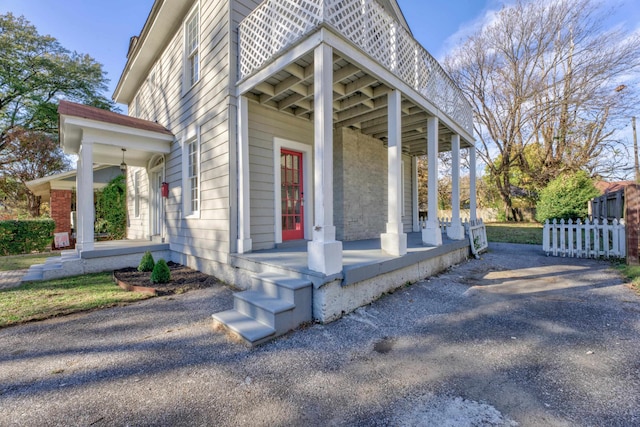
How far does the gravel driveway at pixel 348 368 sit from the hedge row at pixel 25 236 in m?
8.42

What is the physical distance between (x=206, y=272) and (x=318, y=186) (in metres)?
3.37

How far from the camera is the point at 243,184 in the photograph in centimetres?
458

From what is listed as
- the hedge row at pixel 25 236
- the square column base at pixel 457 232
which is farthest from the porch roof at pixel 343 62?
the hedge row at pixel 25 236

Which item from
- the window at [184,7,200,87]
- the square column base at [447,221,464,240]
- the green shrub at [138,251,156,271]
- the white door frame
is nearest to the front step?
the green shrub at [138,251,156,271]

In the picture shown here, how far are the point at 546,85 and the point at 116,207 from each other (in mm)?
21341

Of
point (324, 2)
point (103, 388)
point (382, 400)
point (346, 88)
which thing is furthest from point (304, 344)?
point (346, 88)

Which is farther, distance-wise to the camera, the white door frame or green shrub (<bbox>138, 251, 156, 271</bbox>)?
the white door frame

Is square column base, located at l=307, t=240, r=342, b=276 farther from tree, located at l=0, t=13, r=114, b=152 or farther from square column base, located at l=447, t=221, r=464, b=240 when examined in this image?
tree, located at l=0, t=13, r=114, b=152

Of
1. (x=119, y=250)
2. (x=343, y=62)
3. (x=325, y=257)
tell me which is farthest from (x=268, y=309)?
(x=119, y=250)

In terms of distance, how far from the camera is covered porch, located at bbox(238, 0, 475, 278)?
3.25m

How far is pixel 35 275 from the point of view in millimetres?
5301

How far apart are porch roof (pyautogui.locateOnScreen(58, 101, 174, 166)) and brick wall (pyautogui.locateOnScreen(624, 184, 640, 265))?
1005cm

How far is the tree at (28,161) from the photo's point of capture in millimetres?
13852

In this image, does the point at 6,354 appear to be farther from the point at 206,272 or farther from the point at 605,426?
the point at 605,426
